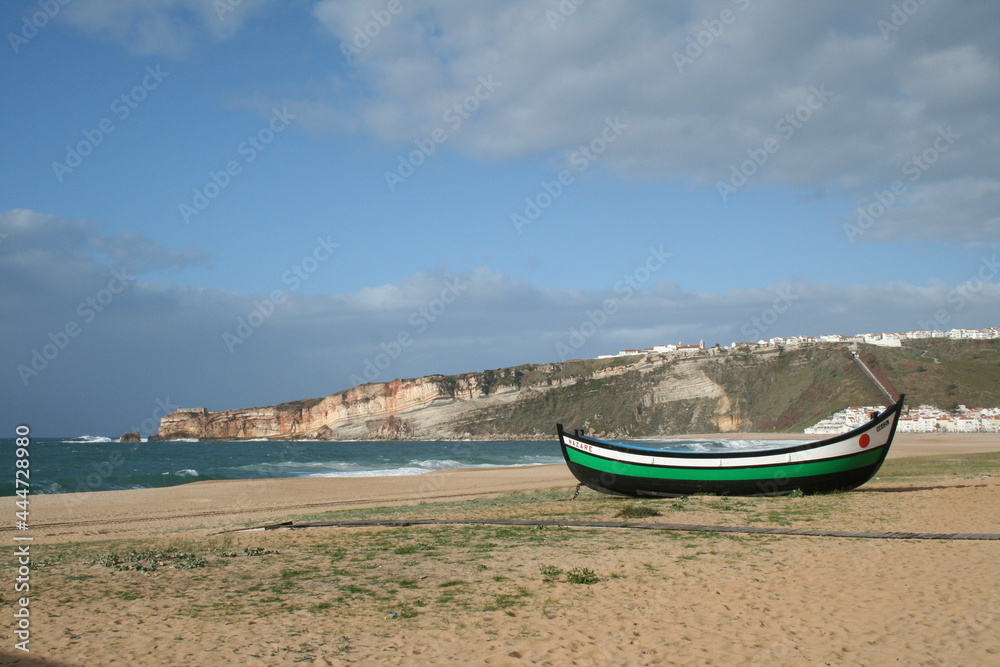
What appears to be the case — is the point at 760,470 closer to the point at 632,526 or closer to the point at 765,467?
the point at 765,467

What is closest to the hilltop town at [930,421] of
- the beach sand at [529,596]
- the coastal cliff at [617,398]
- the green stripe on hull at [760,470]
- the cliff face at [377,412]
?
the coastal cliff at [617,398]

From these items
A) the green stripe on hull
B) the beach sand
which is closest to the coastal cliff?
the green stripe on hull

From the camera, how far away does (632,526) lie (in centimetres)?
1220

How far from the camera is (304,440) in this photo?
113625 mm

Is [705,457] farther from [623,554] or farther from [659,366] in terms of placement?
[659,366]

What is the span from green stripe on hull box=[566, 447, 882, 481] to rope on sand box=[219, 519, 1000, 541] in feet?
14.7

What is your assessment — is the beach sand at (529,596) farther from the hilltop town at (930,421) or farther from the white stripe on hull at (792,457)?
the hilltop town at (930,421)

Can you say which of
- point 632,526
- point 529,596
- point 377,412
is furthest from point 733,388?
point 529,596

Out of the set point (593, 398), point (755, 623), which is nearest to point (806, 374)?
point (593, 398)

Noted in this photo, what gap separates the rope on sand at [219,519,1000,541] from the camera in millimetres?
10672

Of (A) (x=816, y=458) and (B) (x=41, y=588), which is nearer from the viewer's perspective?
(B) (x=41, y=588)

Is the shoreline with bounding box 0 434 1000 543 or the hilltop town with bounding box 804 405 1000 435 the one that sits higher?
the shoreline with bounding box 0 434 1000 543

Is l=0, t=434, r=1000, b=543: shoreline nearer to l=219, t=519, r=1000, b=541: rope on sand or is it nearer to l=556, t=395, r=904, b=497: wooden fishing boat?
l=219, t=519, r=1000, b=541: rope on sand

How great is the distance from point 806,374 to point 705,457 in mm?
79888
